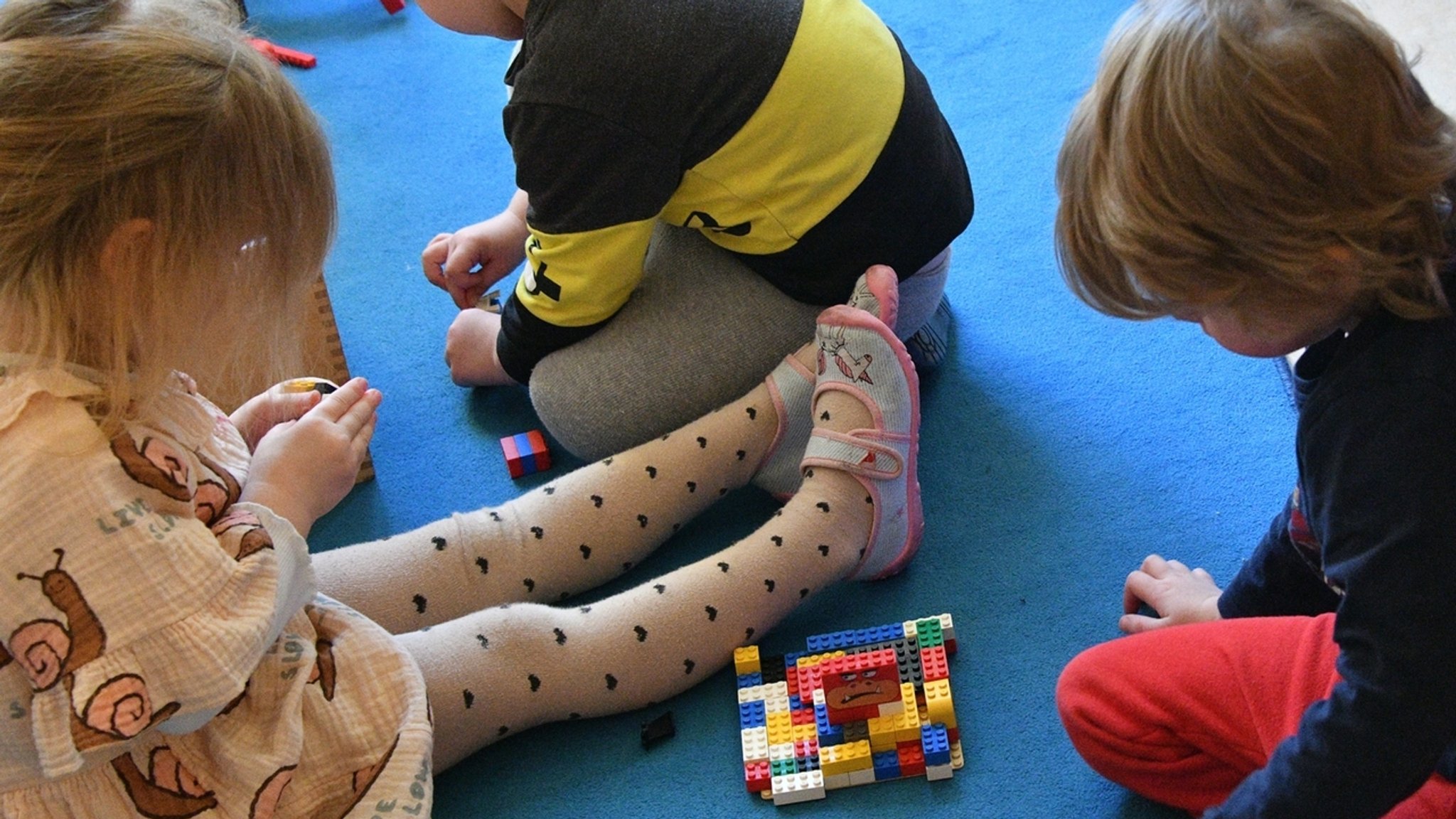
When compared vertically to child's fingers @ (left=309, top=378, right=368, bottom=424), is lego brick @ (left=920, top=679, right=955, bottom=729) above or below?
below

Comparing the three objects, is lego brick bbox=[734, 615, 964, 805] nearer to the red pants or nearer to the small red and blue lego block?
the red pants

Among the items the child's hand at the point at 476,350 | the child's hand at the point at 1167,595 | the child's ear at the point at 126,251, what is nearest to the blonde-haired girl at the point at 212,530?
the child's ear at the point at 126,251

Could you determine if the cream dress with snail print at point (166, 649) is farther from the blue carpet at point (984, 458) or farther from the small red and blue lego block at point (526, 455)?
the small red and blue lego block at point (526, 455)

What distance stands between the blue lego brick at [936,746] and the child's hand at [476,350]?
626 mm

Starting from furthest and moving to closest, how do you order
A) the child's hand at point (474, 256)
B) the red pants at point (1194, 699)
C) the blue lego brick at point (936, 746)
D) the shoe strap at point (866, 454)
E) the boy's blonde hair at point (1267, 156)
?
the child's hand at point (474, 256) → the shoe strap at point (866, 454) → the blue lego brick at point (936, 746) → the red pants at point (1194, 699) → the boy's blonde hair at point (1267, 156)

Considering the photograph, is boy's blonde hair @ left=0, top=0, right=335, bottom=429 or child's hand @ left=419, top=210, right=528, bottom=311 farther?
child's hand @ left=419, top=210, right=528, bottom=311

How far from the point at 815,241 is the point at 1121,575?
414 mm

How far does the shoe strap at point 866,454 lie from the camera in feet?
3.84

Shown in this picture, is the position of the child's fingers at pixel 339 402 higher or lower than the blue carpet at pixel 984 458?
higher

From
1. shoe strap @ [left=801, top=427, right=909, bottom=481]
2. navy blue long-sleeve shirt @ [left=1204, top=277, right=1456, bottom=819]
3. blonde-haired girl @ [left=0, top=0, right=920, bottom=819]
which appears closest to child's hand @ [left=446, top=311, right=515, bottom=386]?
blonde-haired girl @ [left=0, top=0, right=920, bottom=819]

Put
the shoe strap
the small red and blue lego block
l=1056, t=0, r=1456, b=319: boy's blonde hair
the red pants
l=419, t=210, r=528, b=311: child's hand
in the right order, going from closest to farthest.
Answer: l=1056, t=0, r=1456, b=319: boy's blonde hair, the red pants, the shoe strap, the small red and blue lego block, l=419, t=210, r=528, b=311: child's hand

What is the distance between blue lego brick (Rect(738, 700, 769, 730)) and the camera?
1.09 meters

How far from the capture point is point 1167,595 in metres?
1.08

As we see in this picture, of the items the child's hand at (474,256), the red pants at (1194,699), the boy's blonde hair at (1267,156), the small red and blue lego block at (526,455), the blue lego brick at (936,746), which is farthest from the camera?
the child's hand at (474,256)
